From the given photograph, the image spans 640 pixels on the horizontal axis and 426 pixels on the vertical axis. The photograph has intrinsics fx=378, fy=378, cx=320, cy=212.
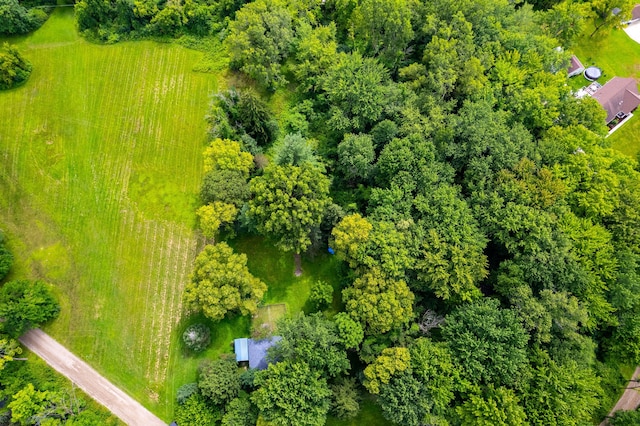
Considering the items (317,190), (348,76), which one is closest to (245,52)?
(348,76)

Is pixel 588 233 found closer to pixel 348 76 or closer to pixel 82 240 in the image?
pixel 348 76

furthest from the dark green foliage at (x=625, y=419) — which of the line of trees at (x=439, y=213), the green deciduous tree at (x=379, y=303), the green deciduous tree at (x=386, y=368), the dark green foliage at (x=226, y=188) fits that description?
the dark green foliage at (x=226, y=188)

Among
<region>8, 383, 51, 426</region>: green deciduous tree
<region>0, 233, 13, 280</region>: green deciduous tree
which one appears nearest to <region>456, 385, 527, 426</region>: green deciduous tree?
<region>8, 383, 51, 426</region>: green deciduous tree

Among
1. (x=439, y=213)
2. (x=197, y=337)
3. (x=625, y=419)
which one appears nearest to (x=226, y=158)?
(x=197, y=337)

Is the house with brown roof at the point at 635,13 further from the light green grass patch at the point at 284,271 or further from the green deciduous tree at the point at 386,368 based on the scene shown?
the green deciduous tree at the point at 386,368

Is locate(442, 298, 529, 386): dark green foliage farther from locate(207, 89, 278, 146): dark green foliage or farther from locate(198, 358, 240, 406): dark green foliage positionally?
locate(207, 89, 278, 146): dark green foliage

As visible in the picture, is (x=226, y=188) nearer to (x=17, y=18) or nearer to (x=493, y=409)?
(x=493, y=409)
